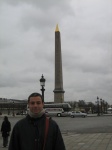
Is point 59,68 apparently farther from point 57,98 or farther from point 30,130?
point 30,130

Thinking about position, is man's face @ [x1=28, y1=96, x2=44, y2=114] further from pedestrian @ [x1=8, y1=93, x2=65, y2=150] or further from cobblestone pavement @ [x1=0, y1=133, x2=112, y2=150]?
cobblestone pavement @ [x1=0, y1=133, x2=112, y2=150]

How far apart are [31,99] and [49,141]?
0.54 m

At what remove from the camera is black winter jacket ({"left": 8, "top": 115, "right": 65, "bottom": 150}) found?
4500mm

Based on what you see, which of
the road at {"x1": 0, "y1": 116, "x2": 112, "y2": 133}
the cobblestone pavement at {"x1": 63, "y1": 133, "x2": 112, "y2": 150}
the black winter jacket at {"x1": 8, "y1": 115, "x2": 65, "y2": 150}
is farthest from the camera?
the road at {"x1": 0, "y1": 116, "x2": 112, "y2": 133}

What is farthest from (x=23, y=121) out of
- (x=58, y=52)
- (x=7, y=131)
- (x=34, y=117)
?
(x=58, y=52)

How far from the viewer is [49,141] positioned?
14.9 ft

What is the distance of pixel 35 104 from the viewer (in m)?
4.67

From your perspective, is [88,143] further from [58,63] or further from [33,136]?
[58,63]

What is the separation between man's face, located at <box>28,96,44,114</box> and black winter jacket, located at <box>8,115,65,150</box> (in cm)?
10

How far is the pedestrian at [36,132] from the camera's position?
4.51 m

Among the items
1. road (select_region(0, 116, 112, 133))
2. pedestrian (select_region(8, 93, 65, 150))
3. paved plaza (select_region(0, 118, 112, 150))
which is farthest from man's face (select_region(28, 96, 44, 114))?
road (select_region(0, 116, 112, 133))

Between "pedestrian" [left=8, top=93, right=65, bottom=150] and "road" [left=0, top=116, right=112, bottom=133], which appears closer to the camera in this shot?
"pedestrian" [left=8, top=93, right=65, bottom=150]

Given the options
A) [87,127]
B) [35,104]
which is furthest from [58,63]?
[35,104]

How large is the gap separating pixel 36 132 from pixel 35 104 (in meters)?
0.34
